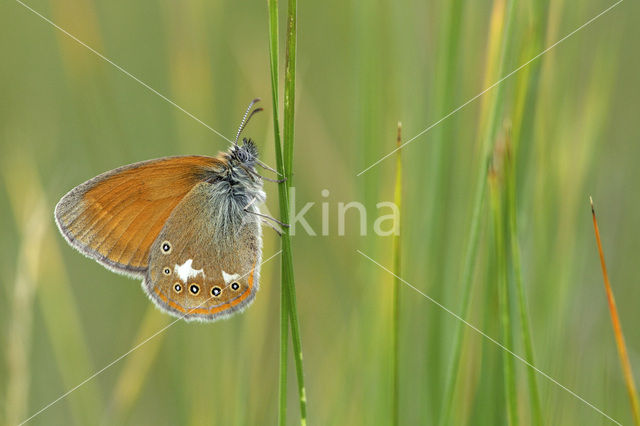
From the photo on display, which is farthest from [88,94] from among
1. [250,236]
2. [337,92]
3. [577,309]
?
[577,309]

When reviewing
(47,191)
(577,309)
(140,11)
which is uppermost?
(140,11)

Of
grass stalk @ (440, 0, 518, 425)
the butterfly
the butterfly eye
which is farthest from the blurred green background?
the butterfly eye

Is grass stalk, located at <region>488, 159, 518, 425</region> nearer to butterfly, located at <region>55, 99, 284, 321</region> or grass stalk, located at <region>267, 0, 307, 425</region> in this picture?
grass stalk, located at <region>267, 0, 307, 425</region>

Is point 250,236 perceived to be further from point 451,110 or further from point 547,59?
point 547,59

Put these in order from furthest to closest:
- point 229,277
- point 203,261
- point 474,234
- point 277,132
A: 1. point 203,261
2. point 229,277
3. point 474,234
4. point 277,132

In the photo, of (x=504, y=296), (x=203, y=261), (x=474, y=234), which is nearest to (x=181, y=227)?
(x=203, y=261)

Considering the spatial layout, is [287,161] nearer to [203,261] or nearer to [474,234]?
[474,234]
